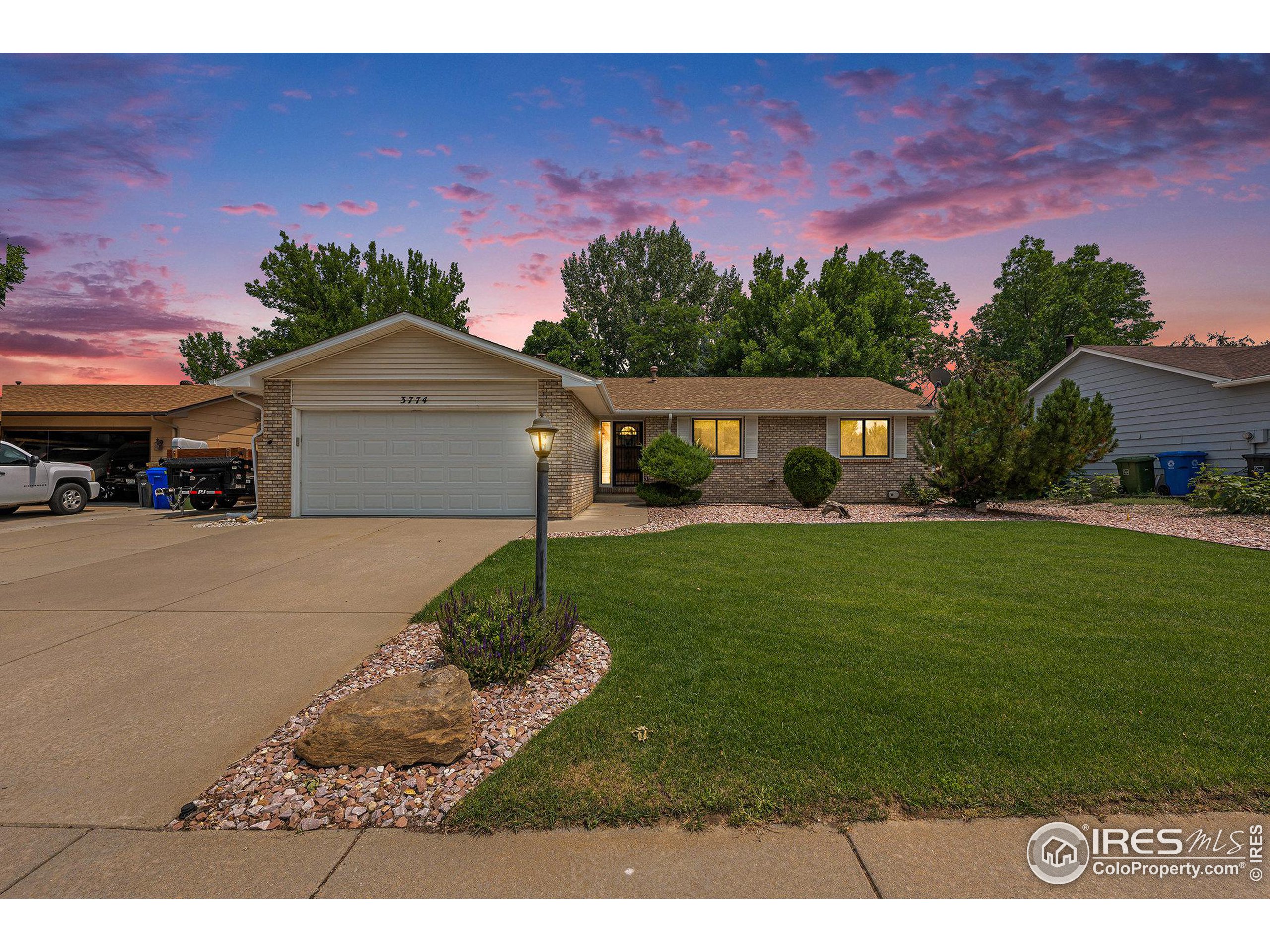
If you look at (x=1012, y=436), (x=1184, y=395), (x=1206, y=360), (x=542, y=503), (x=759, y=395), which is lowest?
(x=542, y=503)

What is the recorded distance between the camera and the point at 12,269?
620 inches

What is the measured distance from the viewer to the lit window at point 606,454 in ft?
58.3

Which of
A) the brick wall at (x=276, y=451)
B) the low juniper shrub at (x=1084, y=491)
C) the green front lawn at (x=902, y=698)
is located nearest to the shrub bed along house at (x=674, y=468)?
the green front lawn at (x=902, y=698)

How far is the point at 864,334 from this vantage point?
90.5ft

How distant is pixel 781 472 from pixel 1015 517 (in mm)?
5878

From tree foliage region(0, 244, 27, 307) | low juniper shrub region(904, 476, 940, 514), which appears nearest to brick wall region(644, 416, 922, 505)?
low juniper shrub region(904, 476, 940, 514)

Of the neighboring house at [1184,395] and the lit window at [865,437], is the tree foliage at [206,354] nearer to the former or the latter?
the lit window at [865,437]

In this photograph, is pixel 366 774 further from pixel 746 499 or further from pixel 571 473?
pixel 746 499

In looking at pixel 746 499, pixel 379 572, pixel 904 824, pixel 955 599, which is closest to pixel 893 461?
pixel 746 499

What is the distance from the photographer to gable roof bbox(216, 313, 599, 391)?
11.4 metres

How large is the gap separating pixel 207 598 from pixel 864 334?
2850 cm

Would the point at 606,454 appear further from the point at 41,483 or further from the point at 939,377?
the point at 41,483

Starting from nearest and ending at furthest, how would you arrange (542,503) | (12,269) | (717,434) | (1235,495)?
1. (542,503)
2. (1235,495)
3. (12,269)
4. (717,434)

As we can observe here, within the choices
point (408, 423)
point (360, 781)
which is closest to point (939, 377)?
point (408, 423)
